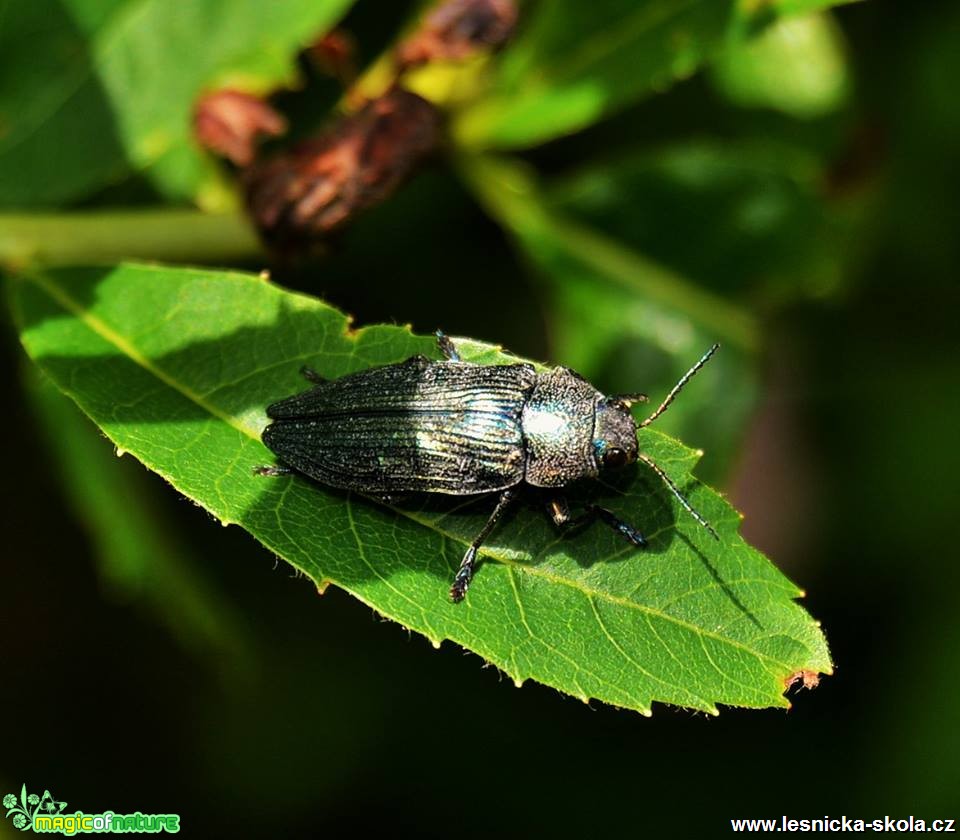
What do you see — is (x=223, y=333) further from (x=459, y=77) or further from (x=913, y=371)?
(x=913, y=371)

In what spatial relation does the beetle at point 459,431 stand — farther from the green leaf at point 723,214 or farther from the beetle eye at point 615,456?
the green leaf at point 723,214

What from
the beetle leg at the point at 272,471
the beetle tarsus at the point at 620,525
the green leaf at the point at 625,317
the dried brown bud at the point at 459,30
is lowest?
the beetle tarsus at the point at 620,525

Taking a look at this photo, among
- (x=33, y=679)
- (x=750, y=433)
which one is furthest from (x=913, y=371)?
(x=33, y=679)

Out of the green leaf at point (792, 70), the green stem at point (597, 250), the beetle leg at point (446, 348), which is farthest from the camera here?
the green leaf at point (792, 70)

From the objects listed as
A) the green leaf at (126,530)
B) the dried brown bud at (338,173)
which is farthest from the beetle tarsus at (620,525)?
the green leaf at (126,530)

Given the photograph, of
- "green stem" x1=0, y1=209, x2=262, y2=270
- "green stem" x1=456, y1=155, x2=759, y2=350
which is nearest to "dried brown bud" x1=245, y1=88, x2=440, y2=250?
"green stem" x1=0, y1=209, x2=262, y2=270

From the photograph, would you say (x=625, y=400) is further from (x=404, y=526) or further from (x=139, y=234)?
(x=139, y=234)
